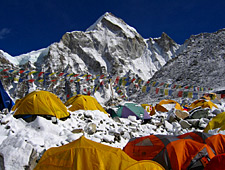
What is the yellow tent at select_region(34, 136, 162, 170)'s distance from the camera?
11.2 feet

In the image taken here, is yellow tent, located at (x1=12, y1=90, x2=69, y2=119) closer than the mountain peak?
Yes

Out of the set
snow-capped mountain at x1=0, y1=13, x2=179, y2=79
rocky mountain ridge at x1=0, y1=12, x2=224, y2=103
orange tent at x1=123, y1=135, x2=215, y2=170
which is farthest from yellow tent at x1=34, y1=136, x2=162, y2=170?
snow-capped mountain at x1=0, y1=13, x2=179, y2=79

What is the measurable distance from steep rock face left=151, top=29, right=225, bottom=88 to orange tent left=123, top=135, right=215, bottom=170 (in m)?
30.9

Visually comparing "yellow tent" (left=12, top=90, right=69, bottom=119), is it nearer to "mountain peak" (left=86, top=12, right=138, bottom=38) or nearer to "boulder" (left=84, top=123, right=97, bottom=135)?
"boulder" (left=84, top=123, right=97, bottom=135)

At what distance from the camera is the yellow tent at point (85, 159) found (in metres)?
3.41

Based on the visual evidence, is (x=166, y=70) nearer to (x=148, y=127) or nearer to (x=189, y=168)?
(x=148, y=127)

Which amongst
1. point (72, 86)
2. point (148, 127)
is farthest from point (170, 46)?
point (148, 127)

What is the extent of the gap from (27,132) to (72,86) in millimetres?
54446

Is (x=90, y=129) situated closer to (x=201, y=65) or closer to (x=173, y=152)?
(x=173, y=152)

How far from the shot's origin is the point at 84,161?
3.43 m

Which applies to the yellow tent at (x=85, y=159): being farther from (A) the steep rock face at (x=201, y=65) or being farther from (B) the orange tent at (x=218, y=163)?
(A) the steep rock face at (x=201, y=65)

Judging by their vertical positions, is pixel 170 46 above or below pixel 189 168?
above

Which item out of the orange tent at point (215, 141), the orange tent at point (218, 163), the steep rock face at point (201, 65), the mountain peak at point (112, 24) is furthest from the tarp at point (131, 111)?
the mountain peak at point (112, 24)

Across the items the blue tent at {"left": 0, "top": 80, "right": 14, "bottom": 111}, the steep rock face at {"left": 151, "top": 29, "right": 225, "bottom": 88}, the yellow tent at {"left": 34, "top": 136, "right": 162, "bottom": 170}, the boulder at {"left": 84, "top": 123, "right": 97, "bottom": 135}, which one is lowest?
the yellow tent at {"left": 34, "top": 136, "right": 162, "bottom": 170}
